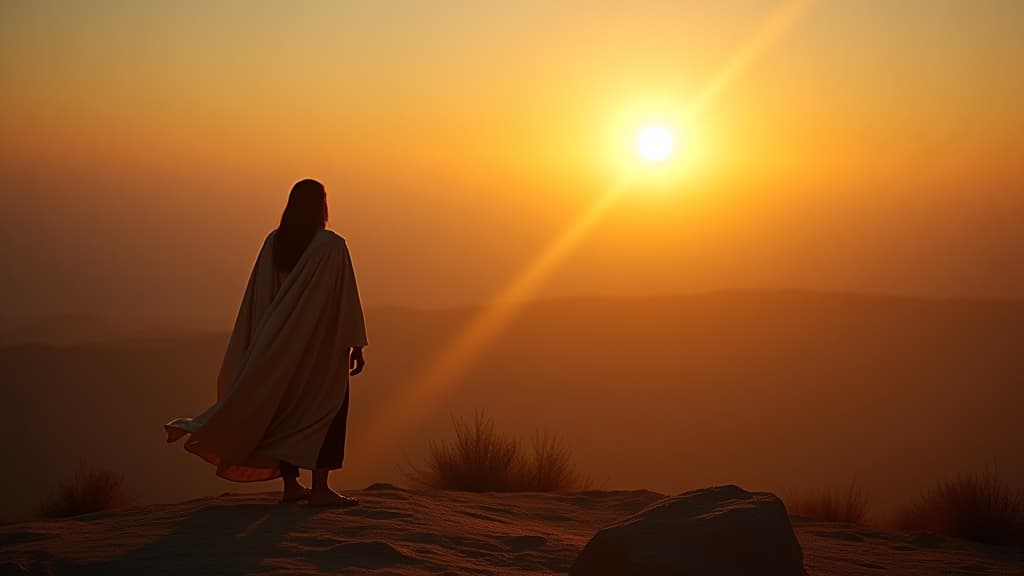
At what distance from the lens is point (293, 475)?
9.08 m

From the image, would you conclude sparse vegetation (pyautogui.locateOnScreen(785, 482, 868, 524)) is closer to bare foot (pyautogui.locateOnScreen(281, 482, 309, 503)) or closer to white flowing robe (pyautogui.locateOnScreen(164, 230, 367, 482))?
bare foot (pyautogui.locateOnScreen(281, 482, 309, 503))

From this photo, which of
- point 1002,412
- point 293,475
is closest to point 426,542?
point 293,475

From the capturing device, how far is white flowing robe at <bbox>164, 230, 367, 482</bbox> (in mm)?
8758

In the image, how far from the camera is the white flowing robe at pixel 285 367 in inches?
345

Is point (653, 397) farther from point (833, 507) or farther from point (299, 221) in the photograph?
point (299, 221)

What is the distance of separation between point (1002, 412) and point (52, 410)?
44.6 metres

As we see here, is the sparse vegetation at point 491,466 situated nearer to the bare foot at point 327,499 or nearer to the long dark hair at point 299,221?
the bare foot at point 327,499

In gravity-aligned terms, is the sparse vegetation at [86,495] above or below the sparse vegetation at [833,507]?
below

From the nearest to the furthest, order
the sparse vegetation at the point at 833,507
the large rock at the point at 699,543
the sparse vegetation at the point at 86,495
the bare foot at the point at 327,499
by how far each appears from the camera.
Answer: the large rock at the point at 699,543, the bare foot at the point at 327,499, the sparse vegetation at the point at 86,495, the sparse vegetation at the point at 833,507

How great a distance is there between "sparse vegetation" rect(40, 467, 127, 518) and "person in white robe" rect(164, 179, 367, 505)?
4.32 m

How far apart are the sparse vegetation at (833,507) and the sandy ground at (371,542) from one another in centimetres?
157

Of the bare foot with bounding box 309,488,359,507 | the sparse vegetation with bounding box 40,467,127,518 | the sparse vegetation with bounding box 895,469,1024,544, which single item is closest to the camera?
the bare foot with bounding box 309,488,359,507

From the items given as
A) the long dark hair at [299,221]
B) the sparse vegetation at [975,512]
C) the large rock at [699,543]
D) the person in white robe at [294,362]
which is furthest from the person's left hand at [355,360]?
the sparse vegetation at [975,512]

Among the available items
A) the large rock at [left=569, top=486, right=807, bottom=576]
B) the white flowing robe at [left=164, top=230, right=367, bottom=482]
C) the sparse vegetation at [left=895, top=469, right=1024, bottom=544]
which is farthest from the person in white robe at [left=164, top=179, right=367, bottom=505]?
the sparse vegetation at [left=895, top=469, right=1024, bottom=544]
